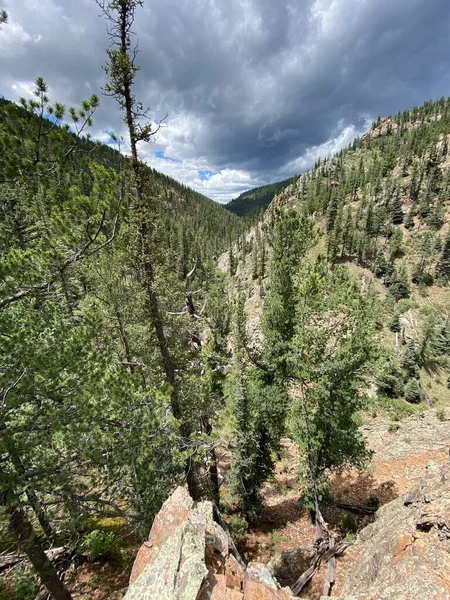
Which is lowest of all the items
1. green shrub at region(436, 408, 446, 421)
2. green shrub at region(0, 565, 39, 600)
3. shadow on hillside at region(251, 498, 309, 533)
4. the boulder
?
shadow on hillside at region(251, 498, 309, 533)

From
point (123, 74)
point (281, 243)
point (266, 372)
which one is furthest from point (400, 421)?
point (123, 74)

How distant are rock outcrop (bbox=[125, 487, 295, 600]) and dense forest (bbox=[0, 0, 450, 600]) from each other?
0.93 meters

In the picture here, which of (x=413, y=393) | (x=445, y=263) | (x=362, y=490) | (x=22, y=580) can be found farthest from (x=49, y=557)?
(x=445, y=263)

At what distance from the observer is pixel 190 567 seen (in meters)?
3.98

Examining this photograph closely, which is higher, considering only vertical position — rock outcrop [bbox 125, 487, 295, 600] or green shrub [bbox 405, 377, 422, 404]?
rock outcrop [bbox 125, 487, 295, 600]

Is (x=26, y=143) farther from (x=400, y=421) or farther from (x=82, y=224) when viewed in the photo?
(x=400, y=421)

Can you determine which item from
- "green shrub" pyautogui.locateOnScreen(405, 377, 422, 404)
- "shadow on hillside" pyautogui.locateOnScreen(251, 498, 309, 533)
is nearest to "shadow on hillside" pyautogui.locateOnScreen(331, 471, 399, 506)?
"shadow on hillside" pyautogui.locateOnScreen(251, 498, 309, 533)

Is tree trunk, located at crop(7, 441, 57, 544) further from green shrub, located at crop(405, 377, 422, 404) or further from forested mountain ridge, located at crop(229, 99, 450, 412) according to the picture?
green shrub, located at crop(405, 377, 422, 404)

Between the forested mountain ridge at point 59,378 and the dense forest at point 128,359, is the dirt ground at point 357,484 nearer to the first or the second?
the dense forest at point 128,359

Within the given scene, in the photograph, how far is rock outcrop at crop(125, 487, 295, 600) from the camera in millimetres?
3756

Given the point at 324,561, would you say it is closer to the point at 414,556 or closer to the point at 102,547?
the point at 414,556

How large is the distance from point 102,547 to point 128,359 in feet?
17.9

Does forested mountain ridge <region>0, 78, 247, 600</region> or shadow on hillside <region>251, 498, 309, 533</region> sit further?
shadow on hillside <region>251, 498, 309, 533</region>

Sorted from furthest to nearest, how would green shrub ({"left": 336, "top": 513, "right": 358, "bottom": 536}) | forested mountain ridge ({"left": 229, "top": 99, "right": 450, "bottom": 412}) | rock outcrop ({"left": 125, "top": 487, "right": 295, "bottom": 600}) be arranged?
forested mountain ridge ({"left": 229, "top": 99, "right": 450, "bottom": 412}) < green shrub ({"left": 336, "top": 513, "right": 358, "bottom": 536}) < rock outcrop ({"left": 125, "top": 487, "right": 295, "bottom": 600})
